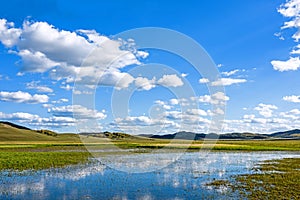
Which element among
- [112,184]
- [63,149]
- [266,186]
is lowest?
[112,184]

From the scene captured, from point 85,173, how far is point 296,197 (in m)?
22.8

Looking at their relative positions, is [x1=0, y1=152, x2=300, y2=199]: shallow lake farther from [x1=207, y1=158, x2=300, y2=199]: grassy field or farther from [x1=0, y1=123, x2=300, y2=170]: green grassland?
[x1=0, y1=123, x2=300, y2=170]: green grassland

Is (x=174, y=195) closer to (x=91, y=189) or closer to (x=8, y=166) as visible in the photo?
(x=91, y=189)

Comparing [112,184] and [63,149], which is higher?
[63,149]

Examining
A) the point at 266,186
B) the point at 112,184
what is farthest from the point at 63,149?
the point at 266,186

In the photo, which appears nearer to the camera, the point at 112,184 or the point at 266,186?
the point at 266,186

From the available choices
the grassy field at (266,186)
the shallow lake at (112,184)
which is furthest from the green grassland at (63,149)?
the grassy field at (266,186)

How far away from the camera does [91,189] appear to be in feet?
88.1

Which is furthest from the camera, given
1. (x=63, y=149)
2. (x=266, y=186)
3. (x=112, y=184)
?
(x=63, y=149)

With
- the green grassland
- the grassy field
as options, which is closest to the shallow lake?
the grassy field

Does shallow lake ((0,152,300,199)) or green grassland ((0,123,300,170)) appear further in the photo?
green grassland ((0,123,300,170))

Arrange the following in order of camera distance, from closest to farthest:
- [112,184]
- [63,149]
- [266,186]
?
[266,186]
[112,184]
[63,149]

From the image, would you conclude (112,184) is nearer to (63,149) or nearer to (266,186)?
(266,186)

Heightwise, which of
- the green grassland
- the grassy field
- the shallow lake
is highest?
the green grassland
